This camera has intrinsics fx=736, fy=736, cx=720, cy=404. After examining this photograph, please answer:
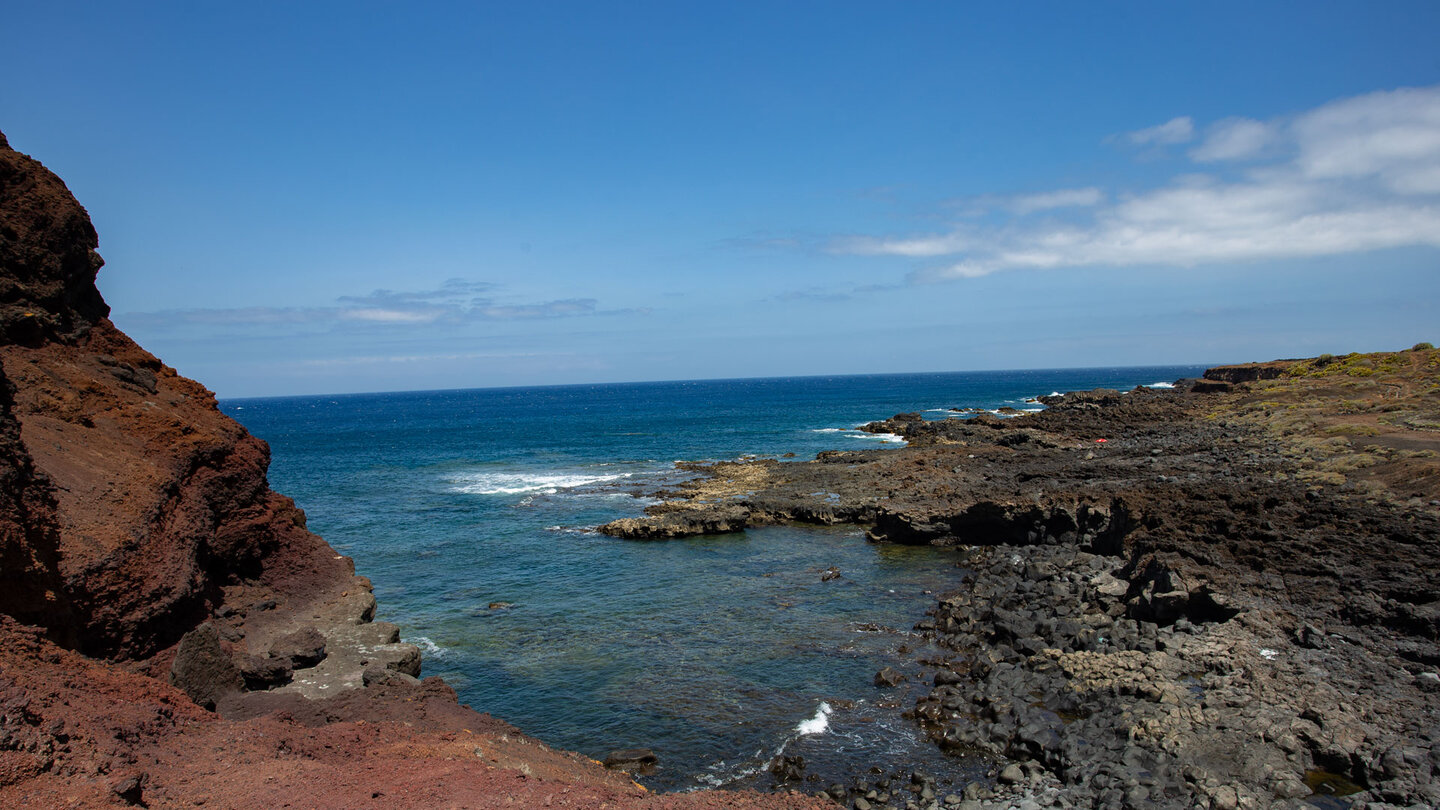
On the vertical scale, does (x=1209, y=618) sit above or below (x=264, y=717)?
below

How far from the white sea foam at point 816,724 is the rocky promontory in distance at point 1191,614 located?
2335 millimetres

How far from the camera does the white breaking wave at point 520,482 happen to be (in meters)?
56.1

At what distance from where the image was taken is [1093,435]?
195 feet

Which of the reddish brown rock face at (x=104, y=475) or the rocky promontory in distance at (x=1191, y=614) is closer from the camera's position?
the reddish brown rock face at (x=104, y=475)

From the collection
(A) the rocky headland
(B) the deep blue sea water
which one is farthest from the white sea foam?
(A) the rocky headland

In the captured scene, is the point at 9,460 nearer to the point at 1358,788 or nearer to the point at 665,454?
the point at 1358,788

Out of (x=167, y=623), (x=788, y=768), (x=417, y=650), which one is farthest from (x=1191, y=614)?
(x=167, y=623)

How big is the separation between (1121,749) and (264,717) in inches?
630

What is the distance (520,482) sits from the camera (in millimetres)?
59875

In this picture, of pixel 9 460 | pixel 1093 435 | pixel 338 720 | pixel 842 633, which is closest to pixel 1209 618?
pixel 842 633

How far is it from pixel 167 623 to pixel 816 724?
13.9m

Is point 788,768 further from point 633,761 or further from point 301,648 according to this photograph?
point 301,648

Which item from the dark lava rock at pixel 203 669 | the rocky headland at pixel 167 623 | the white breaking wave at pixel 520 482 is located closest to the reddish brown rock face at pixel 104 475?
the rocky headland at pixel 167 623

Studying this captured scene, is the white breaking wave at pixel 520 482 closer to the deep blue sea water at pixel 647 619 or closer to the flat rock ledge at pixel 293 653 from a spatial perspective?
the deep blue sea water at pixel 647 619
